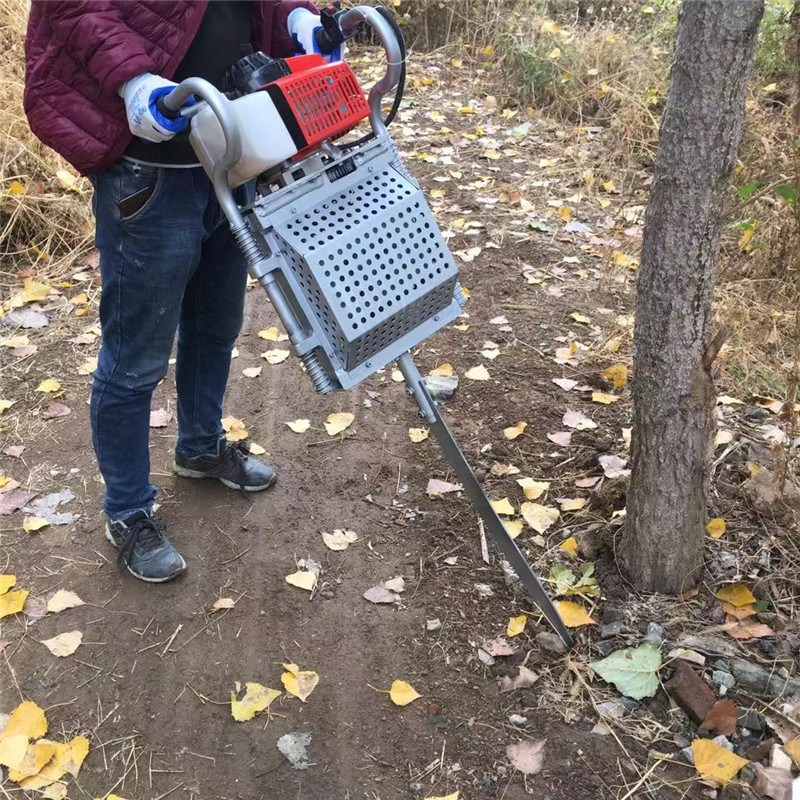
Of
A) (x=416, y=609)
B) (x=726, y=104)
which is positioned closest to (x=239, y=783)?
(x=416, y=609)

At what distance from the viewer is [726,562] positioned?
221 centimetres

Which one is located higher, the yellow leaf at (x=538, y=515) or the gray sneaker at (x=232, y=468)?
the gray sneaker at (x=232, y=468)

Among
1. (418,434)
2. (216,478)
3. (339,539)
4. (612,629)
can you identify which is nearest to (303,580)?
(339,539)

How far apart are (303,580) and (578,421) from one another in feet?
3.84

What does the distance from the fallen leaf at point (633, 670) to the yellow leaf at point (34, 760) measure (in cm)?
138

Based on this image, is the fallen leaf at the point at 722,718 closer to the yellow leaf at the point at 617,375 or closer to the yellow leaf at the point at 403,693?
the yellow leaf at the point at 403,693

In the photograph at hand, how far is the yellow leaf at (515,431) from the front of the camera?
2.79 m

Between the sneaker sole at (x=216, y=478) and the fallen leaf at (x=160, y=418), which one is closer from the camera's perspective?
the sneaker sole at (x=216, y=478)

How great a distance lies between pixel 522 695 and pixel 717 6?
1.66 m

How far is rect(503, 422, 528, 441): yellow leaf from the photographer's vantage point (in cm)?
279

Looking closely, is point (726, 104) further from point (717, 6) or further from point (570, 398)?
point (570, 398)

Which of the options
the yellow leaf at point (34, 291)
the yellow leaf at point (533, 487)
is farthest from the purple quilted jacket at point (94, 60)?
the yellow leaf at point (34, 291)

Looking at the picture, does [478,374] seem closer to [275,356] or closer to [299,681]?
[275,356]

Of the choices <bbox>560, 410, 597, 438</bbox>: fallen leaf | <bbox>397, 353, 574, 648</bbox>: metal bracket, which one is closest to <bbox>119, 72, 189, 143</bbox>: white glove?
<bbox>397, 353, 574, 648</bbox>: metal bracket
